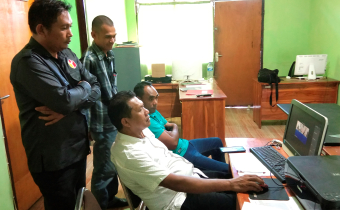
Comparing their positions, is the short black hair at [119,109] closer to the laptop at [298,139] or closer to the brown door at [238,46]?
the laptop at [298,139]

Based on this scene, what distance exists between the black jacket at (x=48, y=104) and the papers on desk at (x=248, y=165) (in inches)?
32.7

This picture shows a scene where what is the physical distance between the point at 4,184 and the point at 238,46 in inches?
180

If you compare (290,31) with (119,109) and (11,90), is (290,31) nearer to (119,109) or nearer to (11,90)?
(119,109)

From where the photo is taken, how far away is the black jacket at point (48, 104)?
117 centimetres

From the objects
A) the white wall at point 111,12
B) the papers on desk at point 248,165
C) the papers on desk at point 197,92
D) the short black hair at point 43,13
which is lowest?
the papers on desk at point 248,165

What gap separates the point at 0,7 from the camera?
5.91 ft

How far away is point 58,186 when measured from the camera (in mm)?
1299

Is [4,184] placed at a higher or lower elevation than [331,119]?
lower

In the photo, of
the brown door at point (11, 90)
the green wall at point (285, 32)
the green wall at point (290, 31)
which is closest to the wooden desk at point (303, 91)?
the green wall at point (290, 31)

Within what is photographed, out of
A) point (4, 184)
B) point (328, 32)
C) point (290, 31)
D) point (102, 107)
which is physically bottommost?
point (4, 184)

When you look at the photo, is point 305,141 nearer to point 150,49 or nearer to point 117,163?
point 117,163

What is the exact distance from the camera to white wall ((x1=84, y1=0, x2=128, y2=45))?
319cm

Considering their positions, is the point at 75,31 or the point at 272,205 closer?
the point at 272,205

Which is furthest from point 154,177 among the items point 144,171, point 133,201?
point 133,201
